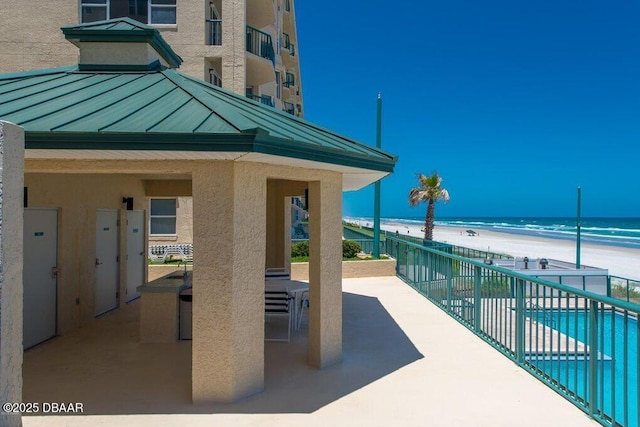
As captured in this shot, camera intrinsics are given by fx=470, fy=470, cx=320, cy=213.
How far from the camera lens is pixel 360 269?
1502cm

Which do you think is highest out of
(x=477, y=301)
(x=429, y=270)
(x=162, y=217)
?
(x=162, y=217)

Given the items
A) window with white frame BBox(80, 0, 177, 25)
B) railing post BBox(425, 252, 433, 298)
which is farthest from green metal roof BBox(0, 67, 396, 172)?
window with white frame BBox(80, 0, 177, 25)

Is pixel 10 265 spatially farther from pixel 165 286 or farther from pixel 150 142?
pixel 165 286

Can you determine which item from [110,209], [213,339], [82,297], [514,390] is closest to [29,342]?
[82,297]

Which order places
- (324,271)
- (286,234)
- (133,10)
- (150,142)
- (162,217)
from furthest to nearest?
(162,217) → (133,10) → (286,234) → (324,271) → (150,142)

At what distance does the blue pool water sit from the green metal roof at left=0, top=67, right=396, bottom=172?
123 inches

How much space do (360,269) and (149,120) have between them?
11.1 meters

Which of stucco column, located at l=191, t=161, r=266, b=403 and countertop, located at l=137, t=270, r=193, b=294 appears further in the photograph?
countertop, located at l=137, t=270, r=193, b=294

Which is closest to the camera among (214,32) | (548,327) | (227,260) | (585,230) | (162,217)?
(227,260)

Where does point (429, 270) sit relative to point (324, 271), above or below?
below

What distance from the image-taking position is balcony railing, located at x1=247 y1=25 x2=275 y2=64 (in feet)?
58.9

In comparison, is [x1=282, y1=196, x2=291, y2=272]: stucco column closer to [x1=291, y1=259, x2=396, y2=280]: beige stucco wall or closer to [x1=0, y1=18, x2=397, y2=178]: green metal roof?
[x1=291, y1=259, x2=396, y2=280]: beige stucco wall

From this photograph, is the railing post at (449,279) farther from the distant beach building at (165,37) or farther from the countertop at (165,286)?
the distant beach building at (165,37)

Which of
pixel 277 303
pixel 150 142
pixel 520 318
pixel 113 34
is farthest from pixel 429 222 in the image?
pixel 150 142
